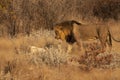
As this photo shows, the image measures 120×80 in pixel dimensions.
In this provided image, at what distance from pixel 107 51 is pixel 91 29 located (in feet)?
2.82

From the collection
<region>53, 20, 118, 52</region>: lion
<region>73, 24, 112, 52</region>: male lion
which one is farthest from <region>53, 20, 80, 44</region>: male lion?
<region>73, 24, 112, 52</region>: male lion

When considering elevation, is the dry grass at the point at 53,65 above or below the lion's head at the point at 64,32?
below

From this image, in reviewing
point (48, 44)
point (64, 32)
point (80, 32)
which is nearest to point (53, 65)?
point (64, 32)

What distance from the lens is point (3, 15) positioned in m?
16.8

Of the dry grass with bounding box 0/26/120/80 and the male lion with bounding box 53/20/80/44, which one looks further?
the male lion with bounding box 53/20/80/44

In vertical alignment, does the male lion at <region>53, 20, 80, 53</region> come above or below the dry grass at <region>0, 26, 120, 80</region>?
above

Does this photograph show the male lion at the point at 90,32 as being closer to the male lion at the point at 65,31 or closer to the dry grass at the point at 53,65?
the male lion at the point at 65,31

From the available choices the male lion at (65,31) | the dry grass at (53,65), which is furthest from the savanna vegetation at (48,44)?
the male lion at (65,31)

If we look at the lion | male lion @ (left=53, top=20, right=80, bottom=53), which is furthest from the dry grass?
the lion

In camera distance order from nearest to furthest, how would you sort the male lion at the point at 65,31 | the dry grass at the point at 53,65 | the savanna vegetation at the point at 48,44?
the dry grass at the point at 53,65
the savanna vegetation at the point at 48,44
the male lion at the point at 65,31

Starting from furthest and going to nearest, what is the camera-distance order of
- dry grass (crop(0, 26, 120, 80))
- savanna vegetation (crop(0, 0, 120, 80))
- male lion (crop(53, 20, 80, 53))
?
male lion (crop(53, 20, 80, 53)) < savanna vegetation (crop(0, 0, 120, 80)) < dry grass (crop(0, 26, 120, 80))

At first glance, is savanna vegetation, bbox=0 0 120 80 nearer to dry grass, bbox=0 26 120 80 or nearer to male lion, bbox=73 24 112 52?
dry grass, bbox=0 26 120 80

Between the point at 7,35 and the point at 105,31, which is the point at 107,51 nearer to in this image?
the point at 105,31

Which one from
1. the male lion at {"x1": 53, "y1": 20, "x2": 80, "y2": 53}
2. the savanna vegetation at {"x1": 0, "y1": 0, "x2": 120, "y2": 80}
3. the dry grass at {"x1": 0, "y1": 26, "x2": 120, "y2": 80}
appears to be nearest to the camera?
the dry grass at {"x1": 0, "y1": 26, "x2": 120, "y2": 80}
